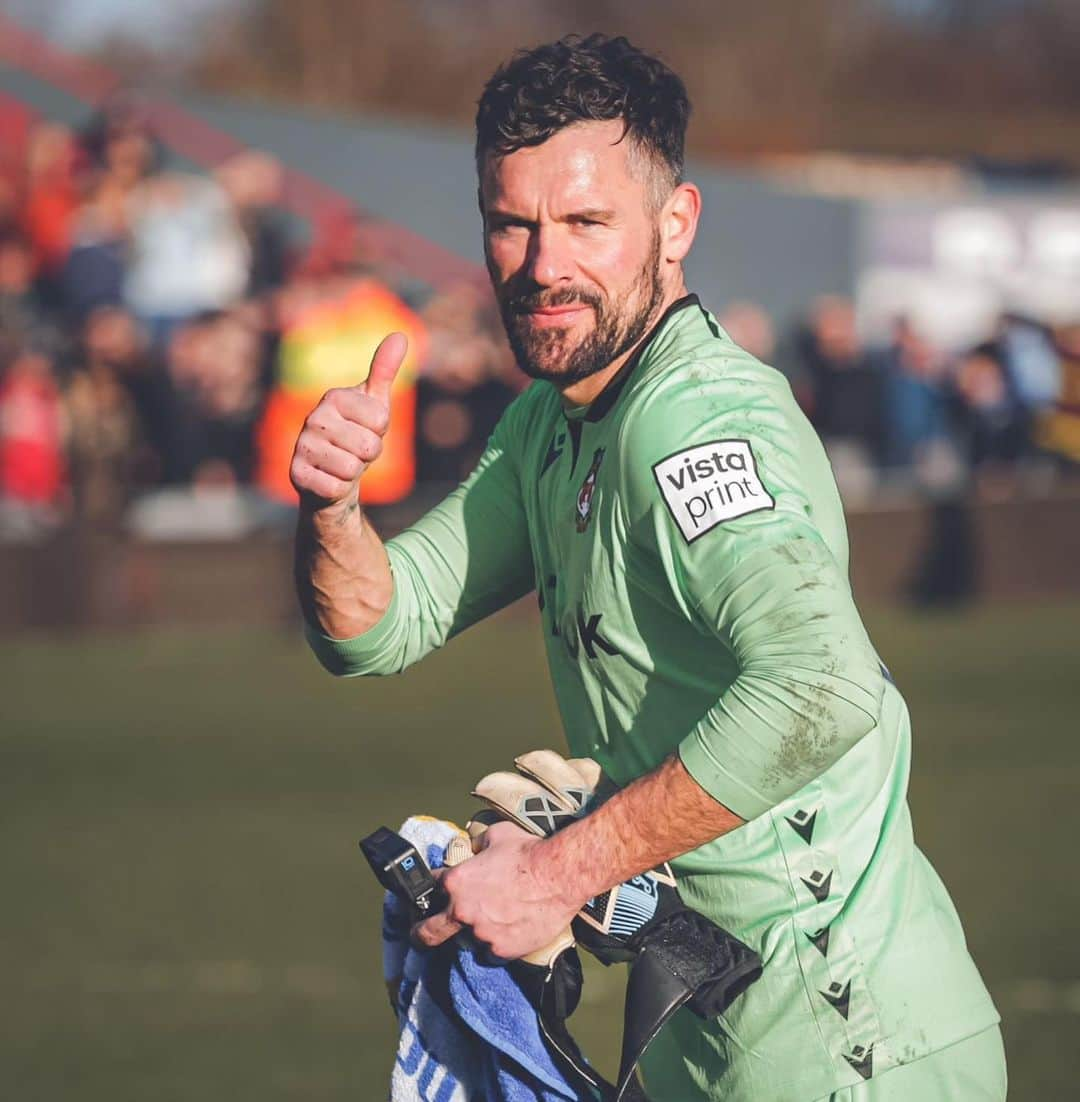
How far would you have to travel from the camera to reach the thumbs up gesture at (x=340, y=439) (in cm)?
285

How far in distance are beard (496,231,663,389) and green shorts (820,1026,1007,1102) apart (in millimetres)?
1077

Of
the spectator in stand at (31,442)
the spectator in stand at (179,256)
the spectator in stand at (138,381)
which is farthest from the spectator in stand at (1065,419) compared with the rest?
the spectator in stand at (31,442)

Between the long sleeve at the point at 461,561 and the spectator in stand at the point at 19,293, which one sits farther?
the spectator in stand at the point at 19,293

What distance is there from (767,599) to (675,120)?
81cm

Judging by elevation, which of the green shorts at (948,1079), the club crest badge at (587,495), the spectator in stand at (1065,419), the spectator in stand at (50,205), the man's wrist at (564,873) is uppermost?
the club crest badge at (587,495)

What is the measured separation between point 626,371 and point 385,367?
1.19 feet

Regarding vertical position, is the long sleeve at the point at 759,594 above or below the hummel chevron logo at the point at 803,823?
above

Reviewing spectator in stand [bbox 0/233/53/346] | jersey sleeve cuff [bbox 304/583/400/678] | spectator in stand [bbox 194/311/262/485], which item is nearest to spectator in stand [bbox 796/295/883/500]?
spectator in stand [bbox 194/311/262/485]

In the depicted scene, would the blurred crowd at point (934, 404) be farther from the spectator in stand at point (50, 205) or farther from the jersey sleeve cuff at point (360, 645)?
the jersey sleeve cuff at point (360, 645)

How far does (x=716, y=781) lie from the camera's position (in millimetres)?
2527

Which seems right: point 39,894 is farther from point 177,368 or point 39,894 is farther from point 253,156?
point 253,156

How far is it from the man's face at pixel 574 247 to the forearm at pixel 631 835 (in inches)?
26.1

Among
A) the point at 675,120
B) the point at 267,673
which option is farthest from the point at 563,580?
the point at 267,673

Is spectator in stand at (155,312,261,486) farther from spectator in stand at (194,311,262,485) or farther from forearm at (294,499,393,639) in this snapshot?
forearm at (294,499,393,639)
